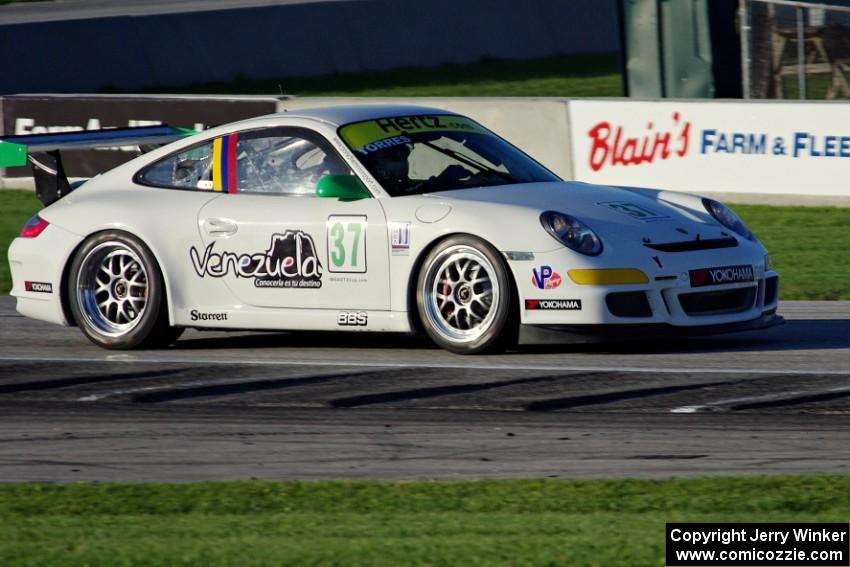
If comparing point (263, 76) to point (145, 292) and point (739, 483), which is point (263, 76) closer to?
point (145, 292)

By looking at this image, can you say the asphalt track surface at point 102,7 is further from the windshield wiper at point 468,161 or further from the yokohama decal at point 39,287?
the windshield wiper at point 468,161

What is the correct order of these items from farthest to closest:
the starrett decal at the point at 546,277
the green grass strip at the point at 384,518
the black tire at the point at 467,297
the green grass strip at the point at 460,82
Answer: the green grass strip at the point at 460,82 < the black tire at the point at 467,297 < the starrett decal at the point at 546,277 < the green grass strip at the point at 384,518

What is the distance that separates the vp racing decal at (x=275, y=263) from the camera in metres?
8.91

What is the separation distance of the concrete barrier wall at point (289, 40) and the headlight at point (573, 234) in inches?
798

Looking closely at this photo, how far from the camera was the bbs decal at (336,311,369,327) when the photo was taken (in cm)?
880

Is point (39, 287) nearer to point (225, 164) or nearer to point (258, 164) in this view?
point (225, 164)

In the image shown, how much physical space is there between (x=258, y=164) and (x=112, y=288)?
113cm

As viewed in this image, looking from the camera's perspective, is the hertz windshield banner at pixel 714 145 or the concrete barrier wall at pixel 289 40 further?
the concrete barrier wall at pixel 289 40

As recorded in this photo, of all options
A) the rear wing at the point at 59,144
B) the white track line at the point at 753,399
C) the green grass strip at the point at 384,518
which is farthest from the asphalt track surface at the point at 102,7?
the green grass strip at the point at 384,518

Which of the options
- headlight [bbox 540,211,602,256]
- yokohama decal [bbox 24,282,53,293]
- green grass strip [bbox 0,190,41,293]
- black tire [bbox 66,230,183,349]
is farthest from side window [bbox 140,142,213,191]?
green grass strip [bbox 0,190,41,293]

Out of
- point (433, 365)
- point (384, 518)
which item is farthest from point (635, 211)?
point (384, 518)

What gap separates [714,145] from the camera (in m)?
15.5

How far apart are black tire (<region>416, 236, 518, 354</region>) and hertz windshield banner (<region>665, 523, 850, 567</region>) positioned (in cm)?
354

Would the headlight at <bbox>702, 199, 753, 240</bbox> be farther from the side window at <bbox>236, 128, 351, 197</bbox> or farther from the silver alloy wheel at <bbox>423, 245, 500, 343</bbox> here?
the side window at <bbox>236, 128, 351, 197</bbox>
